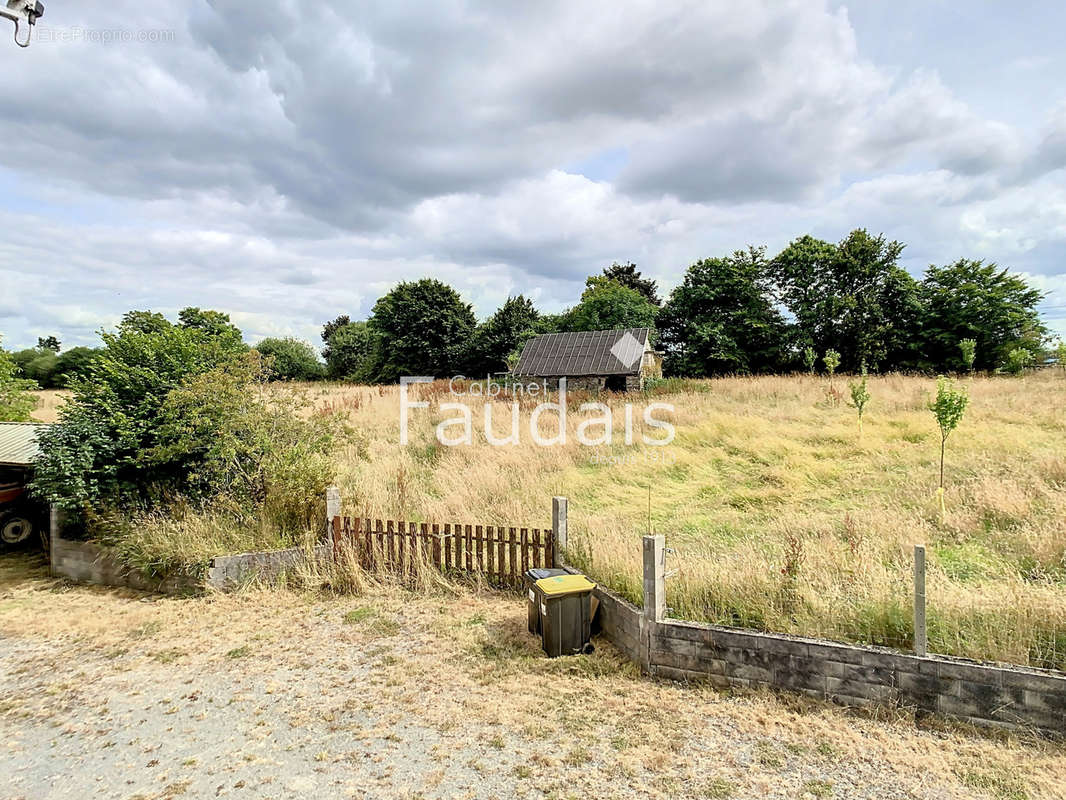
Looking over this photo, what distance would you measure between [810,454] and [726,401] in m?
7.58

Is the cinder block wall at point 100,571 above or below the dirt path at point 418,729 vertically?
above

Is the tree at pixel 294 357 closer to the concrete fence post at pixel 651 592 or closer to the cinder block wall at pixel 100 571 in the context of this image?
the cinder block wall at pixel 100 571

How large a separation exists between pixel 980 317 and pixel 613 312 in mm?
21395

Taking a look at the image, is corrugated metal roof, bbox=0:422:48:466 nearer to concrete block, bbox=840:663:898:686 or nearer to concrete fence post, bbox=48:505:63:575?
concrete fence post, bbox=48:505:63:575

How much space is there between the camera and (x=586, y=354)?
26328 mm

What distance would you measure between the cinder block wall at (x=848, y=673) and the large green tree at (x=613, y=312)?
34.4 metres

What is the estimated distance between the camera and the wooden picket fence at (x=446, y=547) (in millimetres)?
6996

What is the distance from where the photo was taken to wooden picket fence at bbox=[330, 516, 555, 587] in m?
7.00

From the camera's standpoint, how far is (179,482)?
8727 millimetres

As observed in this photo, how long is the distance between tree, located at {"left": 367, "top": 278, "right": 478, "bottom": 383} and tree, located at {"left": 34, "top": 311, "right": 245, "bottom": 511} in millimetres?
33146

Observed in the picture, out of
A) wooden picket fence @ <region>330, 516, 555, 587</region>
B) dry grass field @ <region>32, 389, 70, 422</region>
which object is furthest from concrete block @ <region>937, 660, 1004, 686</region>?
dry grass field @ <region>32, 389, 70, 422</region>

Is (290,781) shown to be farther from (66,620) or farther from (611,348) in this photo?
(611,348)

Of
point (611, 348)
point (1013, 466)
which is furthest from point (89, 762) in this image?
point (611, 348)

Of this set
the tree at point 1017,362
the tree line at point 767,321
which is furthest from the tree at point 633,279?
the tree at point 1017,362
